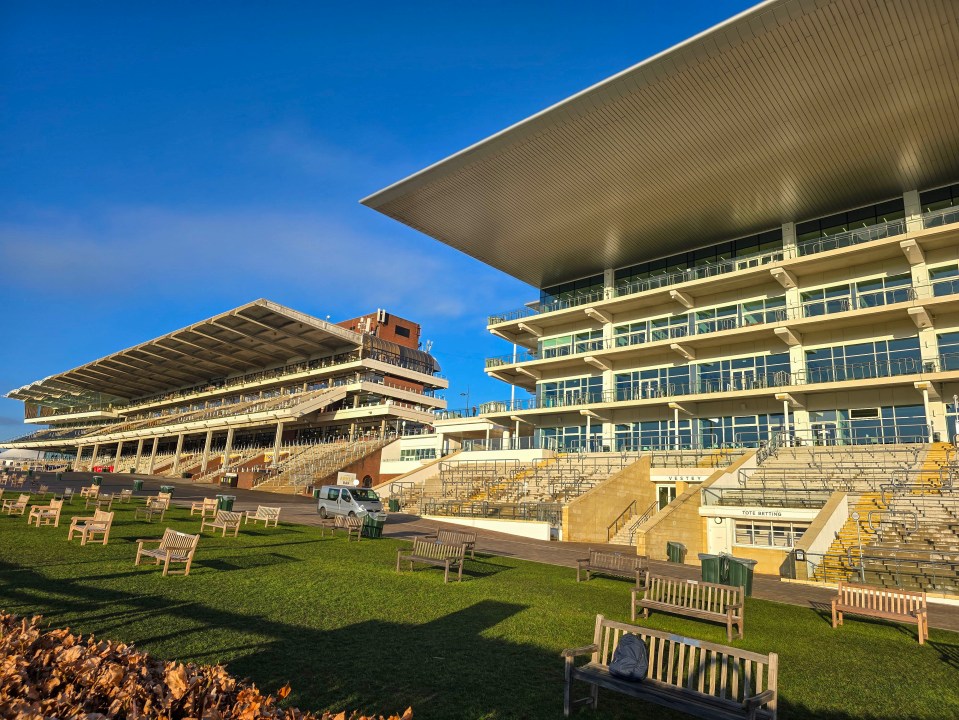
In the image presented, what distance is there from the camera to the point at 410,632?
26.7ft

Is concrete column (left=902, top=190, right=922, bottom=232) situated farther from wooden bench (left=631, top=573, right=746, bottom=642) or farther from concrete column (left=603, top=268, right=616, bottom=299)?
wooden bench (left=631, top=573, right=746, bottom=642)

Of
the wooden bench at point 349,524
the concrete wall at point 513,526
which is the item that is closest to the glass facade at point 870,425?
the concrete wall at point 513,526

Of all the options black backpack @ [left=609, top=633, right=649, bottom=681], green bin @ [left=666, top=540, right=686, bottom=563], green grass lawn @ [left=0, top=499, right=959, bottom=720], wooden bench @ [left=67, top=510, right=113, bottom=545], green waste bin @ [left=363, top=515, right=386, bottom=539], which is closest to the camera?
black backpack @ [left=609, top=633, right=649, bottom=681]

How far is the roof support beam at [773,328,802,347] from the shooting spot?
3303cm

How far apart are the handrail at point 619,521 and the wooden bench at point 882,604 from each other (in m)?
16.6

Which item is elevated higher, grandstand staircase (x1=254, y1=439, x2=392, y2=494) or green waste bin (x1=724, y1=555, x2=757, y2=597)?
grandstand staircase (x1=254, y1=439, x2=392, y2=494)

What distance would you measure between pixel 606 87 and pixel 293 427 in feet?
168

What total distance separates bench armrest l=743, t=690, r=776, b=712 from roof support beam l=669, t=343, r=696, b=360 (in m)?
34.0

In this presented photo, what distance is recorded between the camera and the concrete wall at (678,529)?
20.2 m

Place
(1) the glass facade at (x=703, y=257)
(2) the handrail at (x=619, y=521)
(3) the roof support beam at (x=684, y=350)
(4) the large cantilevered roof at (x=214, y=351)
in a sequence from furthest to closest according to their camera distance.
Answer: (4) the large cantilevered roof at (x=214, y=351)
(1) the glass facade at (x=703, y=257)
(3) the roof support beam at (x=684, y=350)
(2) the handrail at (x=619, y=521)

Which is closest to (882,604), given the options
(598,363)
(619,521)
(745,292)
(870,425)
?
(619,521)

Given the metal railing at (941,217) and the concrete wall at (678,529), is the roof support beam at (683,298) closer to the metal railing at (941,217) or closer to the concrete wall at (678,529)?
the metal railing at (941,217)

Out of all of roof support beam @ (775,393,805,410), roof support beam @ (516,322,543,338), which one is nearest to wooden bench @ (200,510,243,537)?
roof support beam @ (775,393,805,410)

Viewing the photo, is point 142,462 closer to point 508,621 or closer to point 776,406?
point 776,406
